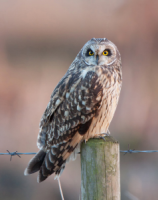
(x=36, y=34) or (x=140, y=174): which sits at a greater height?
(x=36, y=34)

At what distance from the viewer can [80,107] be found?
8.83 feet

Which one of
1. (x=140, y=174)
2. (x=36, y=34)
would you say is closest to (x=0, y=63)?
(x=36, y=34)

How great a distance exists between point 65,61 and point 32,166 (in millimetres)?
6353

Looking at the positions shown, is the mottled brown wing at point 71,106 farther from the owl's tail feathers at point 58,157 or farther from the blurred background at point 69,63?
the blurred background at point 69,63

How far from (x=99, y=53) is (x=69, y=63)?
6.03 m

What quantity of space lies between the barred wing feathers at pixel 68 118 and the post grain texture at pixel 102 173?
1.82 ft

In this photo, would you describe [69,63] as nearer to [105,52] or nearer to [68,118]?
[105,52]

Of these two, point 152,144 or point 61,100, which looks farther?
point 152,144

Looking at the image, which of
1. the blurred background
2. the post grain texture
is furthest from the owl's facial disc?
the blurred background

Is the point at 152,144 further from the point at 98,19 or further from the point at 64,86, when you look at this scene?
the point at 64,86

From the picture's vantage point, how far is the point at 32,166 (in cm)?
275

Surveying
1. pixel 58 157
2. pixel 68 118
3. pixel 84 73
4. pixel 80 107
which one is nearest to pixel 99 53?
pixel 84 73

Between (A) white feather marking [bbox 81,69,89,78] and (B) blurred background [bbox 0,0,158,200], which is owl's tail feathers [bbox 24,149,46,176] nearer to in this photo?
(A) white feather marking [bbox 81,69,89,78]

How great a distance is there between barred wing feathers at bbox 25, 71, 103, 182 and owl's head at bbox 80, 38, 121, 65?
0.17 metres
